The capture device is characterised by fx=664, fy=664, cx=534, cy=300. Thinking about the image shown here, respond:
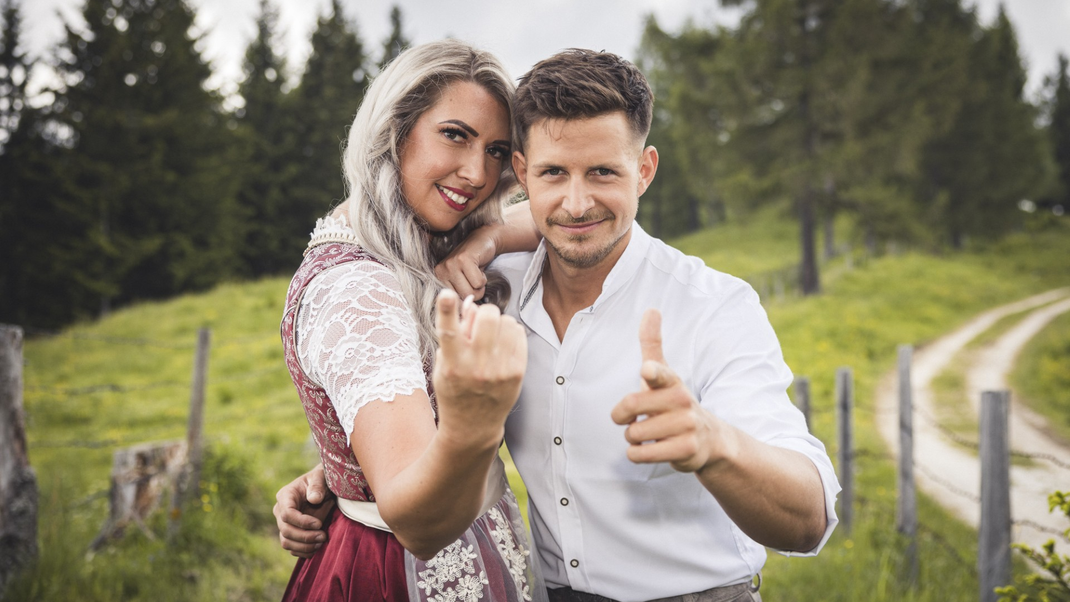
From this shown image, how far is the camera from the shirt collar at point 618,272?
2.02m

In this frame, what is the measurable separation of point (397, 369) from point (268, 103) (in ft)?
89.2

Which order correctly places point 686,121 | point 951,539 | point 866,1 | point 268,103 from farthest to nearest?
point 268,103 < point 686,121 < point 866,1 < point 951,539

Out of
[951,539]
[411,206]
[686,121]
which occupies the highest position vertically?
[686,121]

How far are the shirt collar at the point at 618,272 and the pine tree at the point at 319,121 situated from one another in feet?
76.7

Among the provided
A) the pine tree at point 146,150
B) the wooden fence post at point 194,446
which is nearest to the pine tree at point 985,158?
the pine tree at point 146,150

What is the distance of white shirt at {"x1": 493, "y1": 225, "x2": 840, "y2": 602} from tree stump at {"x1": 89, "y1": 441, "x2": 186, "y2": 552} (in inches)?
161

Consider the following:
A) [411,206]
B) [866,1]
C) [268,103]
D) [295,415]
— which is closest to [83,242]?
[268,103]

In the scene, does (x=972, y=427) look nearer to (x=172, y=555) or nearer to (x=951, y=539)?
(x=951, y=539)

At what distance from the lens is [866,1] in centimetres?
1702

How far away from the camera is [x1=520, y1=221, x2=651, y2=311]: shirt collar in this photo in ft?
6.62

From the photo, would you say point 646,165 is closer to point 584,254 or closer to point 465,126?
point 584,254

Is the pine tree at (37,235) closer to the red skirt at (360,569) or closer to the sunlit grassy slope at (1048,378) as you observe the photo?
the red skirt at (360,569)

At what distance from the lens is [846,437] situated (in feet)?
17.7

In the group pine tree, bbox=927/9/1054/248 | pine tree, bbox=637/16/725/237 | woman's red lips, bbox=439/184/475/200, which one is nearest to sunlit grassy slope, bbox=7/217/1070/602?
woman's red lips, bbox=439/184/475/200
